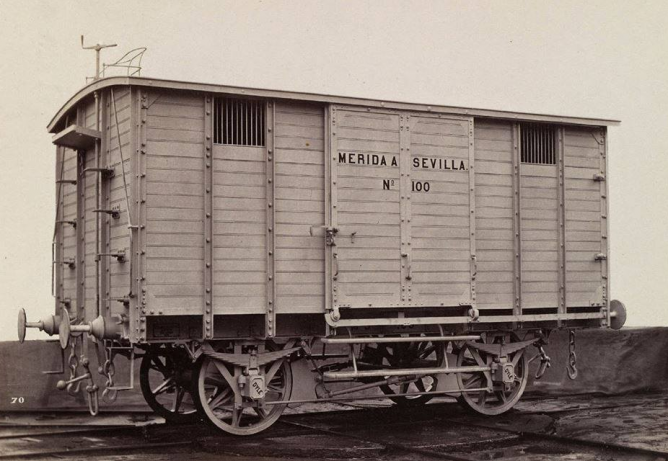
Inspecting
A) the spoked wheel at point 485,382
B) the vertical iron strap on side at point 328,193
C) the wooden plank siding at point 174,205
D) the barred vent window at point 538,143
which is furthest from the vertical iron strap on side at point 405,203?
the wooden plank siding at point 174,205

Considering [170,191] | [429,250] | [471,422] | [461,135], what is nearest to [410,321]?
[429,250]

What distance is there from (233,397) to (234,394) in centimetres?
17

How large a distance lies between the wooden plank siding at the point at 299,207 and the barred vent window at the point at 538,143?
329 cm

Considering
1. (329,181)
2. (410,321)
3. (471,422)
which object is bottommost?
(471,422)

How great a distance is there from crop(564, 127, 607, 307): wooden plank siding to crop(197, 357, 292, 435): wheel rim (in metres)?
4.46

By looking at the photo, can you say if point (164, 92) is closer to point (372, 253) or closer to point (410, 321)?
point (372, 253)

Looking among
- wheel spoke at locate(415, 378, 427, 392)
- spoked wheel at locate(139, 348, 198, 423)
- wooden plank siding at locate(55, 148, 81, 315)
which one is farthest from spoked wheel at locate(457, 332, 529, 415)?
wooden plank siding at locate(55, 148, 81, 315)

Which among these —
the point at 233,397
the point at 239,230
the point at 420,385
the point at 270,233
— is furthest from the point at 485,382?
the point at 239,230

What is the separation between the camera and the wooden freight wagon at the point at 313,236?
1121 cm

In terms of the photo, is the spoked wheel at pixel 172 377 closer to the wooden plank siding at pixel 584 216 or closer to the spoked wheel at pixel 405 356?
the spoked wheel at pixel 405 356

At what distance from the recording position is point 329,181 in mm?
11953

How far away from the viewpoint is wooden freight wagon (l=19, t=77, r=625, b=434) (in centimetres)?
1121

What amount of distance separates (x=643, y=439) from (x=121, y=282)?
6.59 m

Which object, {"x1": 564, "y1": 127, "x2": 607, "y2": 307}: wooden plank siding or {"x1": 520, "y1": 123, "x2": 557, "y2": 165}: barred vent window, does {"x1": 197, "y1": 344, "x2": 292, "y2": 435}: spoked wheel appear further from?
{"x1": 520, "y1": 123, "x2": 557, "y2": 165}: barred vent window
